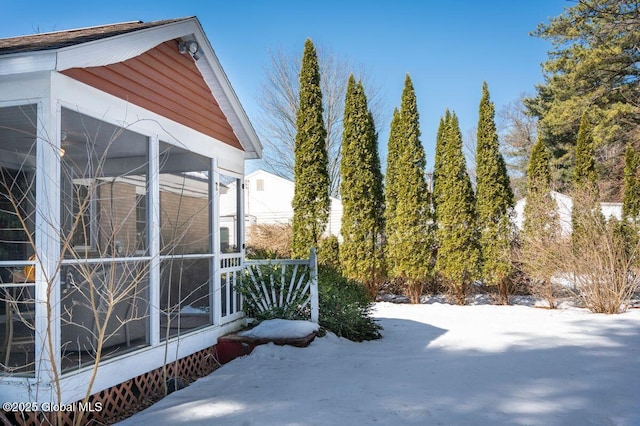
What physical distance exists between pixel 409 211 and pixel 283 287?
585cm

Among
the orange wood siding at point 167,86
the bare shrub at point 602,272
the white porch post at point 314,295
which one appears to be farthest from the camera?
the bare shrub at point 602,272

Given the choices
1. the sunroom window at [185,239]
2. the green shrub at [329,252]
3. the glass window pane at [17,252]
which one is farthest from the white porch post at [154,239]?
the green shrub at [329,252]

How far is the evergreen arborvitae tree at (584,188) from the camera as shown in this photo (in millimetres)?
9891

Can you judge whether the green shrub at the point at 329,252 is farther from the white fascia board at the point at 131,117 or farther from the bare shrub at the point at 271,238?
the white fascia board at the point at 131,117

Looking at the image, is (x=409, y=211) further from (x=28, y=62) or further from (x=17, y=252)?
(x=28, y=62)

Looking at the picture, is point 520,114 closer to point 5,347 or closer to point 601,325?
point 601,325

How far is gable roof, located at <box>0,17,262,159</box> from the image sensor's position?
11.1 feet

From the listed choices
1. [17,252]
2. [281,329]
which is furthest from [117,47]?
[281,329]

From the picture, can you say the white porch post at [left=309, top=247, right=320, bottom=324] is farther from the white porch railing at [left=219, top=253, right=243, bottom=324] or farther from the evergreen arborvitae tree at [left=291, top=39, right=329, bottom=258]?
the evergreen arborvitae tree at [left=291, top=39, right=329, bottom=258]

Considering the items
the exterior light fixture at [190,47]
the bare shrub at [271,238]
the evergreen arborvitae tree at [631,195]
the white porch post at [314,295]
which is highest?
the exterior light fixture at [190,47]

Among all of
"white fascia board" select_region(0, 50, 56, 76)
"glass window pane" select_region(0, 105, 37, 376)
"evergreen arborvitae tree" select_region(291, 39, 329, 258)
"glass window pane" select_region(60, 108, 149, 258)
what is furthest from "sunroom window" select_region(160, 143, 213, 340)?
"evergreen arborvitae tree" select_region(291, 39, 329, 258)

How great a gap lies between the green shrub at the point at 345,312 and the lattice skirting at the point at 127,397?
6.57 feet

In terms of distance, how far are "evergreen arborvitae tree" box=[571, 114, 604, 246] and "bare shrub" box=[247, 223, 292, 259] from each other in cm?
767

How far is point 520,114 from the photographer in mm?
25844
